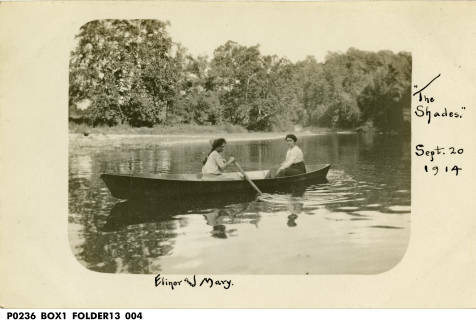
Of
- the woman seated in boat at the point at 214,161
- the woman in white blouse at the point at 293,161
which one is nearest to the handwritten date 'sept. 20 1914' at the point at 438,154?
the woman in white blouse at the point at 293,161

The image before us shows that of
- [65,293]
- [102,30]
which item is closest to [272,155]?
[102,30]

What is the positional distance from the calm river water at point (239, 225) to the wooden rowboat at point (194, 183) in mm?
122

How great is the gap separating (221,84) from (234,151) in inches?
37.3

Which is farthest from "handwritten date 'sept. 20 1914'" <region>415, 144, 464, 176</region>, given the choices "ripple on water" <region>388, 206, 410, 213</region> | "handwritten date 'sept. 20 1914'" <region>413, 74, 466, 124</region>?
"ripple on water" <region>388, 206, 410, 213</region>

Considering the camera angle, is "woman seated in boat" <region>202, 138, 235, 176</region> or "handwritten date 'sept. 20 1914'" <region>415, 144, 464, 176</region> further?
"woman seated in boat" <region>202, 138, 235, 176</region>

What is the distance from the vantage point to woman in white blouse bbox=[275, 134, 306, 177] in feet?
→ 20.5

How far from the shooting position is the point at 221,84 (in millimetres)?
6312

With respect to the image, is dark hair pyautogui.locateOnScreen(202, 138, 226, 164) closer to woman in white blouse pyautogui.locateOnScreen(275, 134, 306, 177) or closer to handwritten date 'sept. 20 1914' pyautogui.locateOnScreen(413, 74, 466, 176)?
woman in white blouse pyautogui.locateOnScreen(275, 134, 306, 177)

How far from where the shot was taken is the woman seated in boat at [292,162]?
625 cm

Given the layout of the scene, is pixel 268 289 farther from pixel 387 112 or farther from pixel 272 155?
pixel 387 112

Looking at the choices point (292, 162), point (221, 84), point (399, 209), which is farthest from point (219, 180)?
point (399, 209)

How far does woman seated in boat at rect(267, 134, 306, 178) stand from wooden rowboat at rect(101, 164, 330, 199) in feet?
0.43
